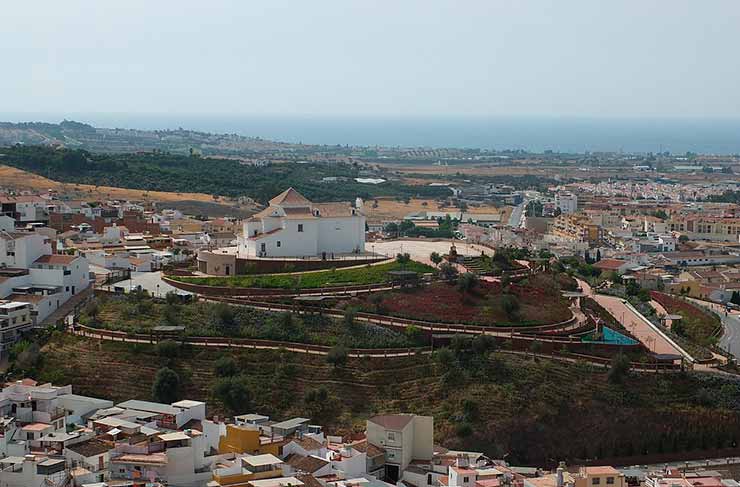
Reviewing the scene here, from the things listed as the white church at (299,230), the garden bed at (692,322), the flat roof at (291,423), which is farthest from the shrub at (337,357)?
the garden bed at (692,322)

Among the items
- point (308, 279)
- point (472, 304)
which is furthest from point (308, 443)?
point (308, 279)

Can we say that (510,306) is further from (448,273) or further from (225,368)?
(225,368)

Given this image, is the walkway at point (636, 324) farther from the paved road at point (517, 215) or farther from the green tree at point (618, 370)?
the paved road at point (517, 215)

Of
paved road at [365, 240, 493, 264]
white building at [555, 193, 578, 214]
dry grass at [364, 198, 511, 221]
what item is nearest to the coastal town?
paved road at [365, 240, 493, 264]

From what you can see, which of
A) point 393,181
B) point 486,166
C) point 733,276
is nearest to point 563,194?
point 393,181

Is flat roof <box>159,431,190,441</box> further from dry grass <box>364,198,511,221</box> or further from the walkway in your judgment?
dry grass <box>364,198,511,221</box>

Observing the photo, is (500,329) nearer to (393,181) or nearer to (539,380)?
(539,380)
